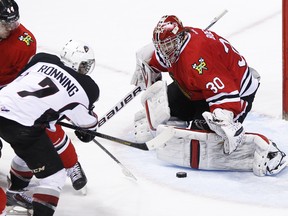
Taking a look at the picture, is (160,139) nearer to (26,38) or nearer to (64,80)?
(64,80)

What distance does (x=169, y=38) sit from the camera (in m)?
3.68

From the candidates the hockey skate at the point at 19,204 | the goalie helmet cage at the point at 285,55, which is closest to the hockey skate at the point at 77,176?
the hockey skate at the point at 19,204

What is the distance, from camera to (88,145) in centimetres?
418

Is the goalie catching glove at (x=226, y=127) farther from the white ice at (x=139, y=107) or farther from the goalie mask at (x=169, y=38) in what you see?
the goalie mask at (x=169, y=38)

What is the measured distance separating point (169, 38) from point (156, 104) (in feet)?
1.28

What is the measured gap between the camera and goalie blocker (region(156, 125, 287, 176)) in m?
3.70

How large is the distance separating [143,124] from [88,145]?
0.99 feet

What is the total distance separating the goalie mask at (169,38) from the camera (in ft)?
12.1

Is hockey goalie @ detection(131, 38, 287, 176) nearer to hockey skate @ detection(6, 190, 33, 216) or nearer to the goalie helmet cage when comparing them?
the goalie helmet cage

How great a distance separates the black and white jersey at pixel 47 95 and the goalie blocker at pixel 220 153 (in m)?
0.74

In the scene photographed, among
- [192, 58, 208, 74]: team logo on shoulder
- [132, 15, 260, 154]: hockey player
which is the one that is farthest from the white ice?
[192, 58, 208, 74]: team logo on shoulder

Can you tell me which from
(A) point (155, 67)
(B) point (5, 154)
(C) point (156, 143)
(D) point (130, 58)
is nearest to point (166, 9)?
(D) point (130, 58)

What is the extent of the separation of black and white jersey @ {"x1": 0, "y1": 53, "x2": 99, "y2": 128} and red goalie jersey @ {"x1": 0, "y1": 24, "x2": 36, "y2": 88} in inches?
24.2

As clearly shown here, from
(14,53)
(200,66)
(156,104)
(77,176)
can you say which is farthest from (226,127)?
(14,53)
